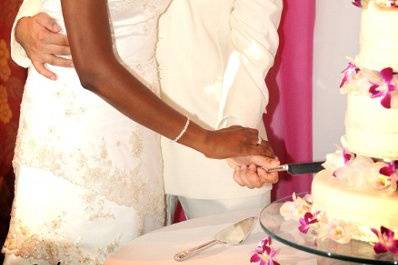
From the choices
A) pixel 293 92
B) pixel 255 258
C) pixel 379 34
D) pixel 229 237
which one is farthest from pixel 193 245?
pixel 293 92

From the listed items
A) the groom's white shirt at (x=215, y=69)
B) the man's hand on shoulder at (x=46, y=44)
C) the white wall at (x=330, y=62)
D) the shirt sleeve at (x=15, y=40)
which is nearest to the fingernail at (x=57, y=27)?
the man's hand on shoulder at (x=46, y=44)

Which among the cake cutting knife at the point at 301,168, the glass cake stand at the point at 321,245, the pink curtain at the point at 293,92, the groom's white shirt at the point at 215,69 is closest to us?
the glass cake stand at the point at 321,245

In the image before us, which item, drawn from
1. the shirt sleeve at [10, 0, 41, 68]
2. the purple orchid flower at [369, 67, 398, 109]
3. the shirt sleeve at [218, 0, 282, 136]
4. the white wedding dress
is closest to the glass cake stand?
the purple orchid flower at [369, 67, 398, 109]

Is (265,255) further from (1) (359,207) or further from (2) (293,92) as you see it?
(2) (293,92)

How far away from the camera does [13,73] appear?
7.54ft

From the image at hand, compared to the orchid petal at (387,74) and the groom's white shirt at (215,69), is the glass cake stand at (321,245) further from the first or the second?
the groom's white shirt at (215,69)

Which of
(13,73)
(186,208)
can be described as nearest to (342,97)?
(186,208)

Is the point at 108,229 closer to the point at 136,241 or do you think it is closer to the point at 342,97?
the point at 136,241

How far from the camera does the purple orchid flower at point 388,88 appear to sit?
3.48ft

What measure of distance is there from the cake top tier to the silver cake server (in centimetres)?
40

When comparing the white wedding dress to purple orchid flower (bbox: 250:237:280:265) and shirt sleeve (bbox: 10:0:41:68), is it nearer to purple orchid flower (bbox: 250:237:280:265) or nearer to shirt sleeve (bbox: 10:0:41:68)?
shirt sleeve (bbox: 10:0:41:68)

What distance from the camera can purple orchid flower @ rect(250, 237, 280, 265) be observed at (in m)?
1.16

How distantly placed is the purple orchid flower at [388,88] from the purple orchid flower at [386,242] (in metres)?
0.18

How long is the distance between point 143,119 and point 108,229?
282mm
